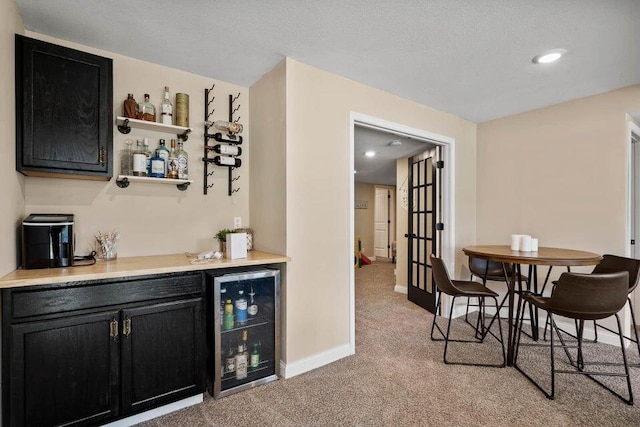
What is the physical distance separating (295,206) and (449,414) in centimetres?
169

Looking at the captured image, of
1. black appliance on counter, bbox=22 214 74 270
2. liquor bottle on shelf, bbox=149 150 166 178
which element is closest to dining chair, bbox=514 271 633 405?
liquor bottle on shelf, bbox=149 150 166 178

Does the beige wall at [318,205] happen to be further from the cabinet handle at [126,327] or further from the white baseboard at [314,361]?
the cabinet handle at [126,327]

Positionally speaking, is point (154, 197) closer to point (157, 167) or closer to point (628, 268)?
point (157, 167)

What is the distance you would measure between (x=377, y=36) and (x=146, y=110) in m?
1.76

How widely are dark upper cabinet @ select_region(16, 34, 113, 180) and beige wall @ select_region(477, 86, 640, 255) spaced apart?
13.1ft

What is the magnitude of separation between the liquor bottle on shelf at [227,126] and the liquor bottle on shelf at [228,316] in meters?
1.44

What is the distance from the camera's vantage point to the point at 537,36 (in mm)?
2000

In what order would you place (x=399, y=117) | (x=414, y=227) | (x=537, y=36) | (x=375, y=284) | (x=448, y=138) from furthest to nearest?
1. (x=375, y=284)
2. (x=414, y=227)
3. (x=448, y=138)
4. (x=399, y=117)
5. (x=537, y=36)

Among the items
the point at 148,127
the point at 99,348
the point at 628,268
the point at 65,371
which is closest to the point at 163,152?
the point at 148,127

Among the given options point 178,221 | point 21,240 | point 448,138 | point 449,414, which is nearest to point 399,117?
point 448,138

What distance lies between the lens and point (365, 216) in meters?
8.85

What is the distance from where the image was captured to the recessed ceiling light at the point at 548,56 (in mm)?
2180

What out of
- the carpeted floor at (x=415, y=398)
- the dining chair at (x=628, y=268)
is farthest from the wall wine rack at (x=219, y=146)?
the dining chair at (x=628, y=268)

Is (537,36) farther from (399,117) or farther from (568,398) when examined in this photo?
(568,398)
